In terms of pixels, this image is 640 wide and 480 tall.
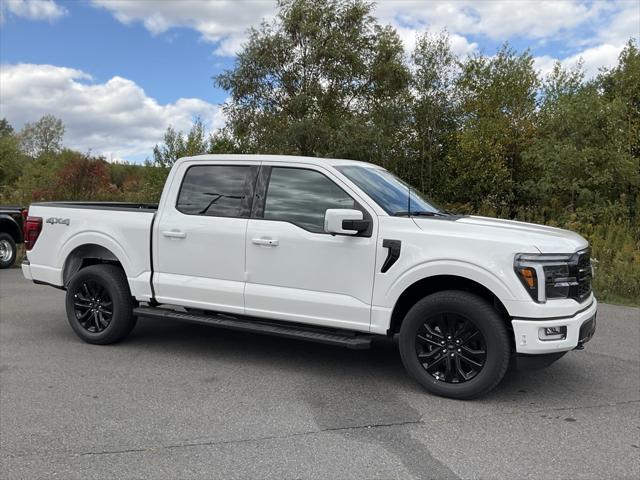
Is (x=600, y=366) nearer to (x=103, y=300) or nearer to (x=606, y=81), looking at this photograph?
(x=103, y=300)

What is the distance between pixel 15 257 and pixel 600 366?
11950 millimetres

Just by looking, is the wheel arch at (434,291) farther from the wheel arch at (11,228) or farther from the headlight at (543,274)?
the wheel arch at (11,228)

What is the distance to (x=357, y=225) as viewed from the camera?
4906mm

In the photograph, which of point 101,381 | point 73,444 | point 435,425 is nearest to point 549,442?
point 435,425

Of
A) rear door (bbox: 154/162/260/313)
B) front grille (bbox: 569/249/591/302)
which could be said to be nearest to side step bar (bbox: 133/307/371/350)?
rear door (bbox: 154/162/260/313)

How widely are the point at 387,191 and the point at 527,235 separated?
4.49 ft

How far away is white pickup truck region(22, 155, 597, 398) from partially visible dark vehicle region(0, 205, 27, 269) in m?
7.27

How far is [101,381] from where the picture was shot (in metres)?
5.14

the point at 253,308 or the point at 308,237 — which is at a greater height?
the point at 308,237

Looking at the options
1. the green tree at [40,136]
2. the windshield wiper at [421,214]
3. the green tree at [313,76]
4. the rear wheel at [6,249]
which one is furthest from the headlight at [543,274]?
the green tree at [40,136]

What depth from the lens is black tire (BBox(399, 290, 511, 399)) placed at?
4.54 meters

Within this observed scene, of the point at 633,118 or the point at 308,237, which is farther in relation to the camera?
the point at 633,118

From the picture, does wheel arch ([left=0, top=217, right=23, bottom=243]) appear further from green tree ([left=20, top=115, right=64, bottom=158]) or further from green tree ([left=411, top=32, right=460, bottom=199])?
green tree ([left=20, top=115, right=64, bottom=158])

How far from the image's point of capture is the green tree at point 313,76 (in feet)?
85.6
